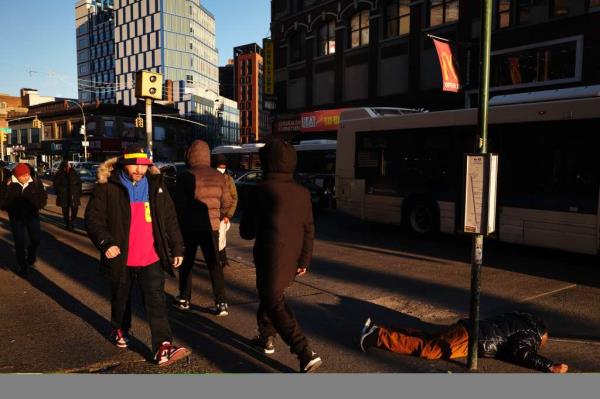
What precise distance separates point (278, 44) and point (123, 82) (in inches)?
3340

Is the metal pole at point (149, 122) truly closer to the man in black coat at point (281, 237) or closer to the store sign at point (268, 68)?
the man in black coat at point (281, 237)

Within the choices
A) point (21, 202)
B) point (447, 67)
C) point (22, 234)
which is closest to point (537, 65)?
point (447, 67)

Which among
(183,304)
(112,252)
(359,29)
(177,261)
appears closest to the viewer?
(112,252)

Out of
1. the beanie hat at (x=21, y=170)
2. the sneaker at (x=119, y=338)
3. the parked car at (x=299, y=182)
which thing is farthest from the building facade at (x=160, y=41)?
the sneaker at (x=119, y=338)

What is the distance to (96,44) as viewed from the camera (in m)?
117

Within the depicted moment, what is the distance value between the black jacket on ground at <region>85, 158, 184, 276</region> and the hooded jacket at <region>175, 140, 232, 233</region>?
119 centimetres

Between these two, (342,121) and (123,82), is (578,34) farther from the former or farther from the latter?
(123,82)

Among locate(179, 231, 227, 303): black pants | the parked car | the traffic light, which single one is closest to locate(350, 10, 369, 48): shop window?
the parked car

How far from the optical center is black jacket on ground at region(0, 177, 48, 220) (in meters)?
7.71

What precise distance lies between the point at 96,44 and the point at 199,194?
415 ft

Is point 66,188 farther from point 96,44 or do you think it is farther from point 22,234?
point 96,44

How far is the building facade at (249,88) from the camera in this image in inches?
5487

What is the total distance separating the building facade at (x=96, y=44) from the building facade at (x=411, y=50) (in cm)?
8903

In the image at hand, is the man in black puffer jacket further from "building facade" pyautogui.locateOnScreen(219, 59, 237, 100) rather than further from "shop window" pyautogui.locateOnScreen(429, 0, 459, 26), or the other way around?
"building facade" pyautogui.locateOnScreen(219, 59, 237, 100)
